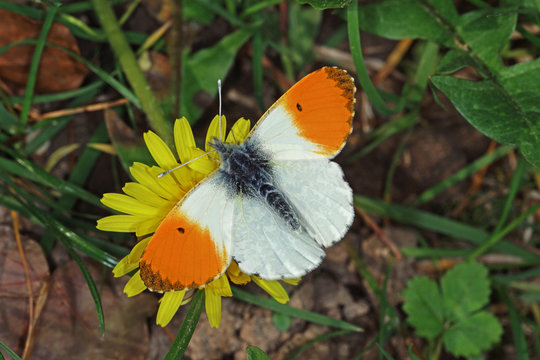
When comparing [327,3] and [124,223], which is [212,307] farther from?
[327,3]

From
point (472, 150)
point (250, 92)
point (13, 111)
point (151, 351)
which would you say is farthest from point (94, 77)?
point (472, 150)

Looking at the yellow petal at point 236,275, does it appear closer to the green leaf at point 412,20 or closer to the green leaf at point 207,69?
the green leaf at point 207,69

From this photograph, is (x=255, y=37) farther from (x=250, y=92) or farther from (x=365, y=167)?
(x=365, y=167)

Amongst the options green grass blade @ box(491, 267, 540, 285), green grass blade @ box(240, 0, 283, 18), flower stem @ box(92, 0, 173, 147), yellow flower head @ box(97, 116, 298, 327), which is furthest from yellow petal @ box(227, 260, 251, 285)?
green grass blade @ box(491, 267, 540, 285)

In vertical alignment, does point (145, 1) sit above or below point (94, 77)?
above

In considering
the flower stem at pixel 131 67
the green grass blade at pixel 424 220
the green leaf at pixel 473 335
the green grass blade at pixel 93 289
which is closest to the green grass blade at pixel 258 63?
the flower stem at pixel 131 67

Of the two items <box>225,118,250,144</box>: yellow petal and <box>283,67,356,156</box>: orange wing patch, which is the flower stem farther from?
<box>283,67,356,156</box>: orange wing patch

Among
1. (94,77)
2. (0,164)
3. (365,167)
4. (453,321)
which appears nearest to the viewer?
(0,164)
